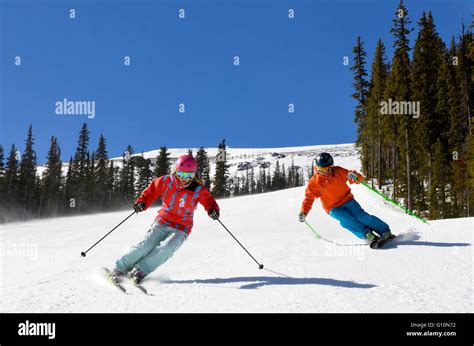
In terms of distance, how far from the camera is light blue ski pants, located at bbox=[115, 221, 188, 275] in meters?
4.78

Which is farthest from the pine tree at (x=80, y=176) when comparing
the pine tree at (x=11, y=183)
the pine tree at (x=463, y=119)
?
the pine tree at (x=463, y=119)

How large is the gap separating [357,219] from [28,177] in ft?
194

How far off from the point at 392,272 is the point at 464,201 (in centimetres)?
3388

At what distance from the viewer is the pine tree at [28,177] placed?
5369 centimetres

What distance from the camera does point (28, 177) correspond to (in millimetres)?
55000

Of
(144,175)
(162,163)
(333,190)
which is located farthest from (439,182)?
(144,175)

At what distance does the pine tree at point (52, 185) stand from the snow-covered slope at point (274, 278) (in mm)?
55222

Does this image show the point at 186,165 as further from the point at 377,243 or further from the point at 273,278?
the point at 377,243

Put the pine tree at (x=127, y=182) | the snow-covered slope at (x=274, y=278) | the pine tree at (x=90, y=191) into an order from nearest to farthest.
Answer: the snow-covered slope at (x=274, y=278), the pine tree at (x=90, y=191), the pine tree at (x=127, y=182)

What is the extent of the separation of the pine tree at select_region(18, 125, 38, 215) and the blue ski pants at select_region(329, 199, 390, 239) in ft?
188

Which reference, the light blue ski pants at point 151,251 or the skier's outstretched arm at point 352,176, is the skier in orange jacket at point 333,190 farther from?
the light blue ski pants at point 151,251
